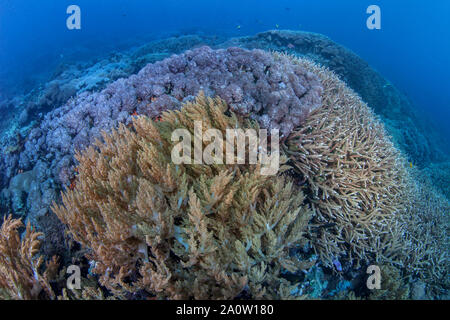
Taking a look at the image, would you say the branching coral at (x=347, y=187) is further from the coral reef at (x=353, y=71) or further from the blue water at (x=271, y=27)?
the blue water at (x=271, y=27)

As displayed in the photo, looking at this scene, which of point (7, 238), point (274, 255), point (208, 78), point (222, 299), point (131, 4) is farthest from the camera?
point (131, 4)

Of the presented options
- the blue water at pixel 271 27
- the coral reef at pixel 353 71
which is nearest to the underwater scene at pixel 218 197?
the coral reef at pixel 353 71

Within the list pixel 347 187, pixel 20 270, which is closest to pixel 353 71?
pixel 347 187

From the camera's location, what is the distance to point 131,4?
11725cm

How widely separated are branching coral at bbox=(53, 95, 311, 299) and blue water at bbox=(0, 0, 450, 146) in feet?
120

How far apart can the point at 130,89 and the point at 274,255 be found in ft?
14.4

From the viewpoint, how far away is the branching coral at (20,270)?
226 centimetres

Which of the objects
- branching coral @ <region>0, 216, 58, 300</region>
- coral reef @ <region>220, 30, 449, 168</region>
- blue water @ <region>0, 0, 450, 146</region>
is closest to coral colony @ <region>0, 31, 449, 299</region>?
branching coral @ <region>0, 216, 58, 300</region>

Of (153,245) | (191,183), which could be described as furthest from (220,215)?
(153,245)

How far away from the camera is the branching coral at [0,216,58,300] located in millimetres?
2260

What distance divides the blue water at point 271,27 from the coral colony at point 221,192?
113 ft

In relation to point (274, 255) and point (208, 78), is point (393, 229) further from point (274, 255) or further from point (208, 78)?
point (208, 78)

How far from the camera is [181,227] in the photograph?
8.25 feet

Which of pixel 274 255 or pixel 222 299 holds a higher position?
pixel 274 255
